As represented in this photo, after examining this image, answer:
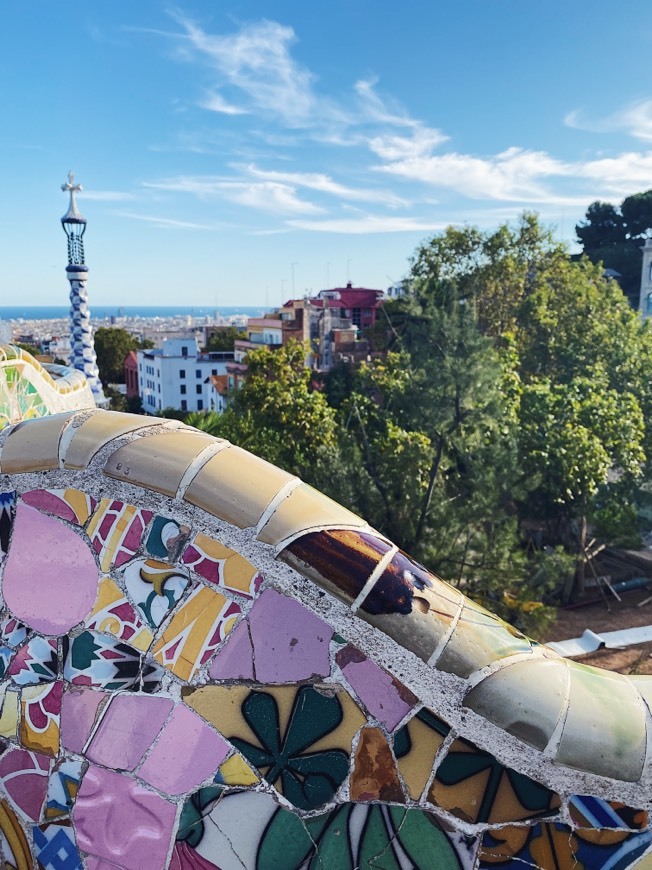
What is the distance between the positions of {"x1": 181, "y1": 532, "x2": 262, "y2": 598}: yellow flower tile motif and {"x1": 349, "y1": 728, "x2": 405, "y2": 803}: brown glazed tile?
0.52 m

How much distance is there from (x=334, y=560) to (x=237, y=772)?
694 mm

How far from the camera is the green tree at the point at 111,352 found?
44156 millimetres

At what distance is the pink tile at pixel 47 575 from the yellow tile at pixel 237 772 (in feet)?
2.04

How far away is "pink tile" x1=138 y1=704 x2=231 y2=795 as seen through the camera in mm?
1943

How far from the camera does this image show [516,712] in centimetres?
179

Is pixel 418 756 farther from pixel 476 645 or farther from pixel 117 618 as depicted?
pixel 117 618

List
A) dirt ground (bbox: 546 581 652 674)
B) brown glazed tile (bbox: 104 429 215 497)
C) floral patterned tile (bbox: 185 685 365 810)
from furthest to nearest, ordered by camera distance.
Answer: dirt ground (bbox: 546 581 652 674)
brown glazed tile (bbox: 104 429 215 497)
floral patterned tile (bbox: 185 685 365 810)

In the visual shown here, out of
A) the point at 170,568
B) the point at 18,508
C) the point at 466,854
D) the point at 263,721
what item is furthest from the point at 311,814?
the point at 18,508

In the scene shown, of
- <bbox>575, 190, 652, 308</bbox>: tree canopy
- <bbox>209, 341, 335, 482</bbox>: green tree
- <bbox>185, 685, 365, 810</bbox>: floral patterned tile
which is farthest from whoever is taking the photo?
<bbox>575, 190, 652, 308</bbox>: tree canopy

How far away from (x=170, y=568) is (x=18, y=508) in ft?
1.84

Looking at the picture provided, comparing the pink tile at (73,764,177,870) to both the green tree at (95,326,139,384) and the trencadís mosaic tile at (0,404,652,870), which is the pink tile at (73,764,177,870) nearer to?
the trencadís mosaic tile at (0,404,652,870)

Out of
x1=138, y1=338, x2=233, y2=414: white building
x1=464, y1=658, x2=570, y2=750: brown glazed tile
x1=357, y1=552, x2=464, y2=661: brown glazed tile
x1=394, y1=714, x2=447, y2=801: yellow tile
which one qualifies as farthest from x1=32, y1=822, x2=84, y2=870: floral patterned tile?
x1=138, y1=338, x2=233, y2=414: white building

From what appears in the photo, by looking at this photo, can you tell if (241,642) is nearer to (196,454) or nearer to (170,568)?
(170,568)

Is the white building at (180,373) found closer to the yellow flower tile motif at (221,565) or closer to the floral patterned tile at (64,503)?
the floral patterned tile at (64,503)
